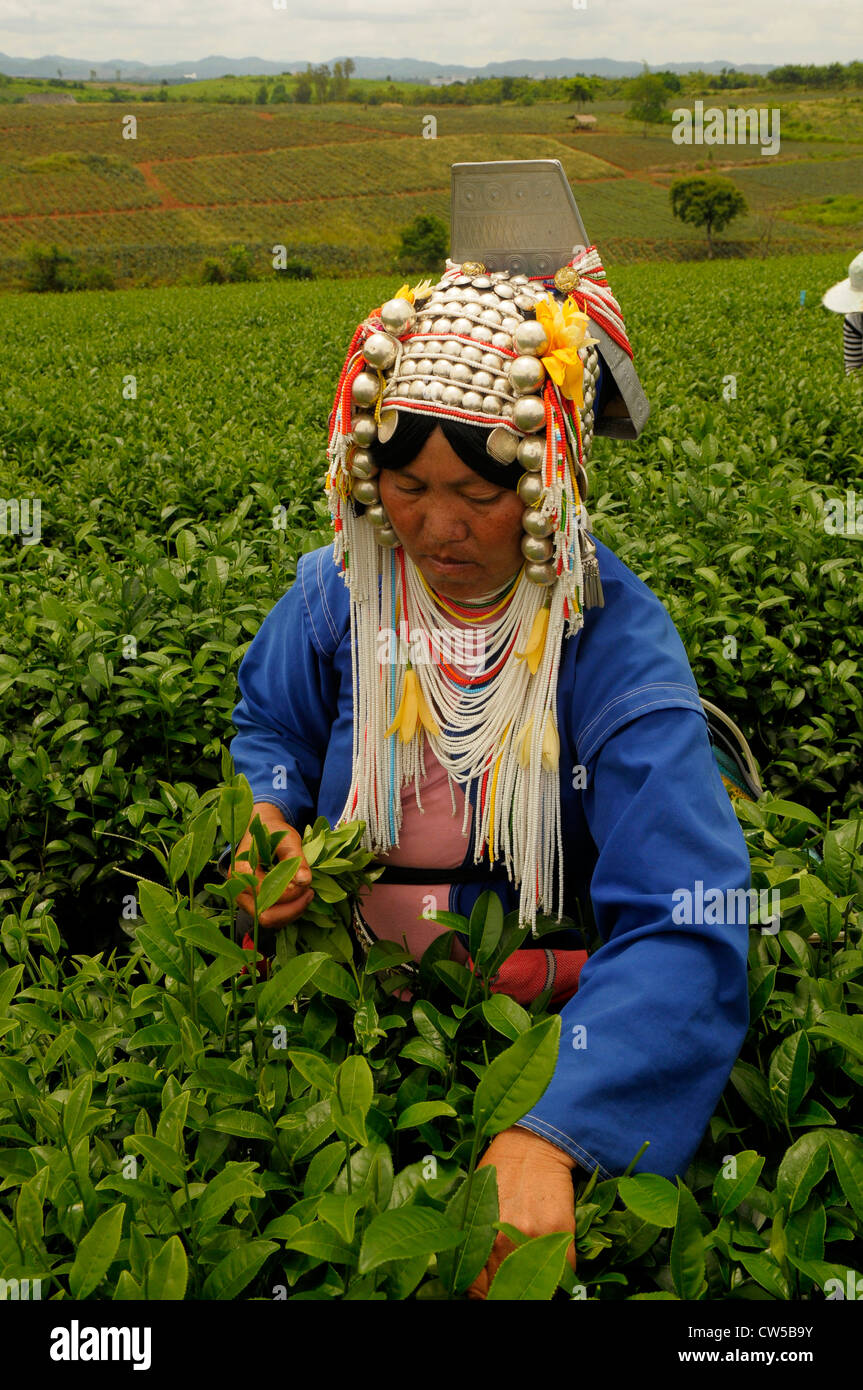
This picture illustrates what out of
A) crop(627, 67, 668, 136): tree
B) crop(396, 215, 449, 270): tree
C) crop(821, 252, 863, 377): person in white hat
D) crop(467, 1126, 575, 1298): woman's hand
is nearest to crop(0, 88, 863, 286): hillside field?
crop(627, 67, 668, 136): tree

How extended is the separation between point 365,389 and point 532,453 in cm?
28

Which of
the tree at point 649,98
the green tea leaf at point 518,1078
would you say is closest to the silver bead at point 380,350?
the green tea leaf at point 518,1078

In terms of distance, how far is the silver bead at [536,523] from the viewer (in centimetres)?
160

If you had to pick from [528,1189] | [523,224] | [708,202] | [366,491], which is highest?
[708,202]

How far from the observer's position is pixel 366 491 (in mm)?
1718

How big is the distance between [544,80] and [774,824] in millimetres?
110004

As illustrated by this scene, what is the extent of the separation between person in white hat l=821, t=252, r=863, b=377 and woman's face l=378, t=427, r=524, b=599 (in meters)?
4.82

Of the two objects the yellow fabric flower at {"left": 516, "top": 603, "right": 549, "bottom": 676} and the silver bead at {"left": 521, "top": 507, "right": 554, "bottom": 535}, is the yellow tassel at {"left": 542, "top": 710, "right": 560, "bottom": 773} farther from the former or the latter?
the silver bead at {"left": 521, "top": 507, "right": 554, "bottom": 535}

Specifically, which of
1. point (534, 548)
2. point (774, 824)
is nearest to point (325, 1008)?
point (534, 548)

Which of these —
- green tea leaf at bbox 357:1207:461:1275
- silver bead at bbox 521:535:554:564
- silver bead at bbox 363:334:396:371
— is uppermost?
silver bead at bbox 363:334:396:371

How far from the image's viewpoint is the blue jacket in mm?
1346

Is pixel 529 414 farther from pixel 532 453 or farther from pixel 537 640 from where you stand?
pixel 537 640

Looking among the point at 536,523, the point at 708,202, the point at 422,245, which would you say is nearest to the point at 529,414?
the point at 536,523

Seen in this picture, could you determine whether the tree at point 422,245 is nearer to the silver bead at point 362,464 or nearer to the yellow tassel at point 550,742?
the silver bead at point 362,464
